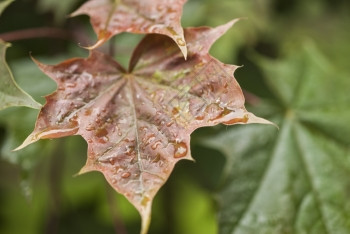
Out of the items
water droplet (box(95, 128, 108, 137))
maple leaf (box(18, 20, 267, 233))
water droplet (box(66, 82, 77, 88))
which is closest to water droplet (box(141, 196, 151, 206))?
maple leaf (box(18, 20, 267, 233))

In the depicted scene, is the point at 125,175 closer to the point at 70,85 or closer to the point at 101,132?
the point at 101,132

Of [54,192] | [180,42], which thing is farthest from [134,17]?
[54,192]

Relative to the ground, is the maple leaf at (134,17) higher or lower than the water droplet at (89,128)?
higher

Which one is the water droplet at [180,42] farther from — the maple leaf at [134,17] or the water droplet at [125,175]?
the water droplet at [125,175]

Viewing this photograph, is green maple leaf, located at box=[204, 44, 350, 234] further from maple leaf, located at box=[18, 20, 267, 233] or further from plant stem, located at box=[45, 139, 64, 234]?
plant stem, located at box=[45, 139, 64, 234]

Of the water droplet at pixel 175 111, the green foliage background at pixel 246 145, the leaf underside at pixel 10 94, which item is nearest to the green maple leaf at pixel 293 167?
the green foliage background at pixel 246 145

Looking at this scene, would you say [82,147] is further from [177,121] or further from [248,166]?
[177,121]

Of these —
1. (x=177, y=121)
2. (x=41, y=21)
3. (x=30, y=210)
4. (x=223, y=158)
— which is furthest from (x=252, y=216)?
(x=30, y=210)
